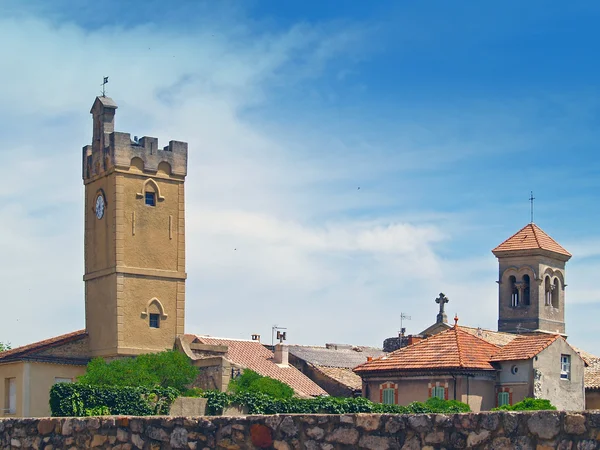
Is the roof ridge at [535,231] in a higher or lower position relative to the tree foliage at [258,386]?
higher

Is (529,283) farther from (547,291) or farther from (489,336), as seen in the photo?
(489,336)

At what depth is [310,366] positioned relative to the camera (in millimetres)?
58562

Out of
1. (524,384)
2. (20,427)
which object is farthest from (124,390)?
(20,427)

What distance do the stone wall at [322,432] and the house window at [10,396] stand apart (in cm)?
4032

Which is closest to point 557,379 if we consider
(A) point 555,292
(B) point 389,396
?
(B) point 389,396

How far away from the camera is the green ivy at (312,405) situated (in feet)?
120

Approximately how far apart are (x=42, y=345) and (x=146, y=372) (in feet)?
22.2

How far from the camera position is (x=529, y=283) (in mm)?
71438

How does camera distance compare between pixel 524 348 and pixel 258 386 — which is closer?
pixel 258 386

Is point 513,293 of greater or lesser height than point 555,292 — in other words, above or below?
below

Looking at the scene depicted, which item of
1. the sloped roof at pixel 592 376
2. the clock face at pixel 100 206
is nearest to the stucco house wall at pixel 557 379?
the sloped roof at pixel 592 376

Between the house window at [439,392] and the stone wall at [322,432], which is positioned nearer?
the stone wall at [322,432]

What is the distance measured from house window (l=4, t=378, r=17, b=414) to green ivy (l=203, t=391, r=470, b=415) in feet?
44.9

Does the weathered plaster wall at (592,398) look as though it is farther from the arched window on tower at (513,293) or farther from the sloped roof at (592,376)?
the arched window on tower at (513,293)
